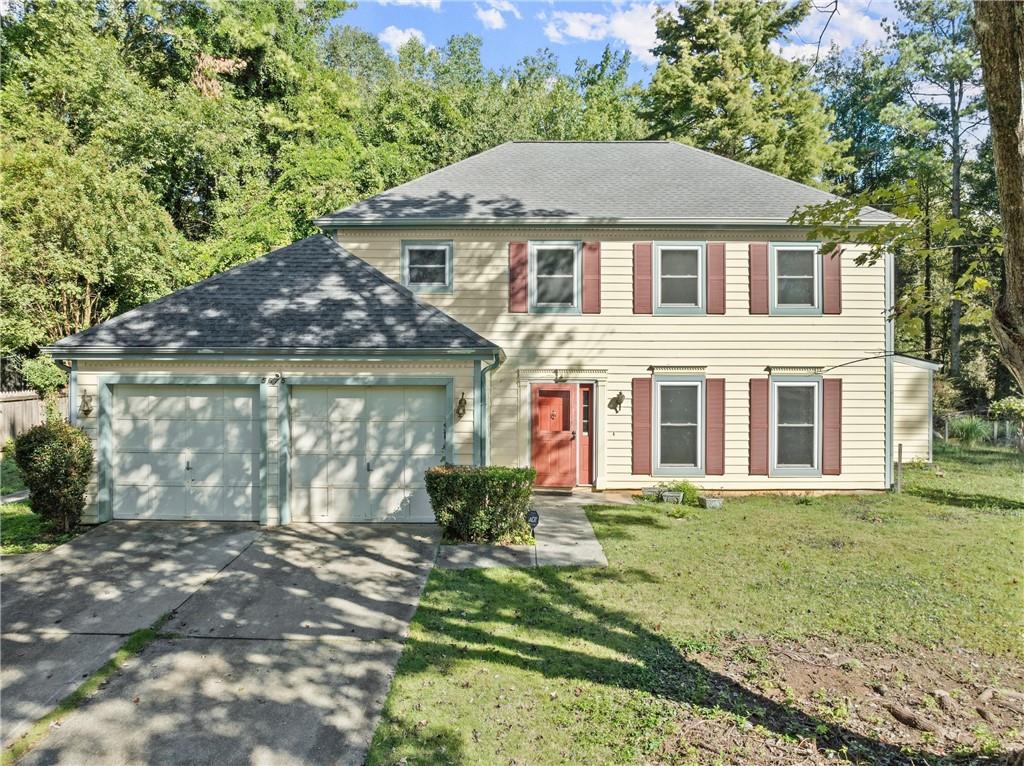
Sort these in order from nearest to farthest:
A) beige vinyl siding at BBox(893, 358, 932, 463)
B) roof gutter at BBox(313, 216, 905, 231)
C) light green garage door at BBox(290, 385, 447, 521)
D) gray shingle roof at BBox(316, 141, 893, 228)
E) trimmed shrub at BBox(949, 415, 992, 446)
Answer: light green garage door at BBox(290, 385, 447, 521) → roof gutter at BBox(313, 216, 905, 231) → gray shingle roof at BBox(316, 141, 893, 228) → beige vinyl siding at BBox(893, 358, 932, 463) → trimmed shrub at BBox(949, 415, 992, 446)

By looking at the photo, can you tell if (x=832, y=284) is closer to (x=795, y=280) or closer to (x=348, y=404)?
(x=795, y=280)

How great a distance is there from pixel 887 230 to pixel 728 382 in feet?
25.0

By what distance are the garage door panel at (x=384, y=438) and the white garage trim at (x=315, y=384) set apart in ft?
2.21

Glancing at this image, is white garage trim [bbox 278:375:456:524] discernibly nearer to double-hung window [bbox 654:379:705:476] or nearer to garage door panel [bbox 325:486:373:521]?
garage door panel [bbox 325:486:373:521]

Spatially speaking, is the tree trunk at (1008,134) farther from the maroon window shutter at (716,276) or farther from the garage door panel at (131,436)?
the garage door panel at (131,436)

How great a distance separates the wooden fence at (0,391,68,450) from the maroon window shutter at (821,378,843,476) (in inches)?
727

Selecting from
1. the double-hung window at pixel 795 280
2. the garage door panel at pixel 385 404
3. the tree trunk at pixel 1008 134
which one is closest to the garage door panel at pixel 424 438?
the garage door panel at pixel 385 404

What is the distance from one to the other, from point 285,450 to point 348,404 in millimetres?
1230

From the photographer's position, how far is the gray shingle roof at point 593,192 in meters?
11.3

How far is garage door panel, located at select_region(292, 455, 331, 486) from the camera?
914 cm

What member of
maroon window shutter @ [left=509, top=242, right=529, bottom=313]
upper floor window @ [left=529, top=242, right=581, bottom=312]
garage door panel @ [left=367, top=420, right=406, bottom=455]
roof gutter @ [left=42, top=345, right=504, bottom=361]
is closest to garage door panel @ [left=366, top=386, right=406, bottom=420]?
garage door panel @ [left=367, top=420, right=406, bottom=455]

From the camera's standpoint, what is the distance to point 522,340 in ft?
38.0

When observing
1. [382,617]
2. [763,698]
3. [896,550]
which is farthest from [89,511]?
[896,550]

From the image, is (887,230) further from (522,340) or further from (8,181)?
(8,181)
